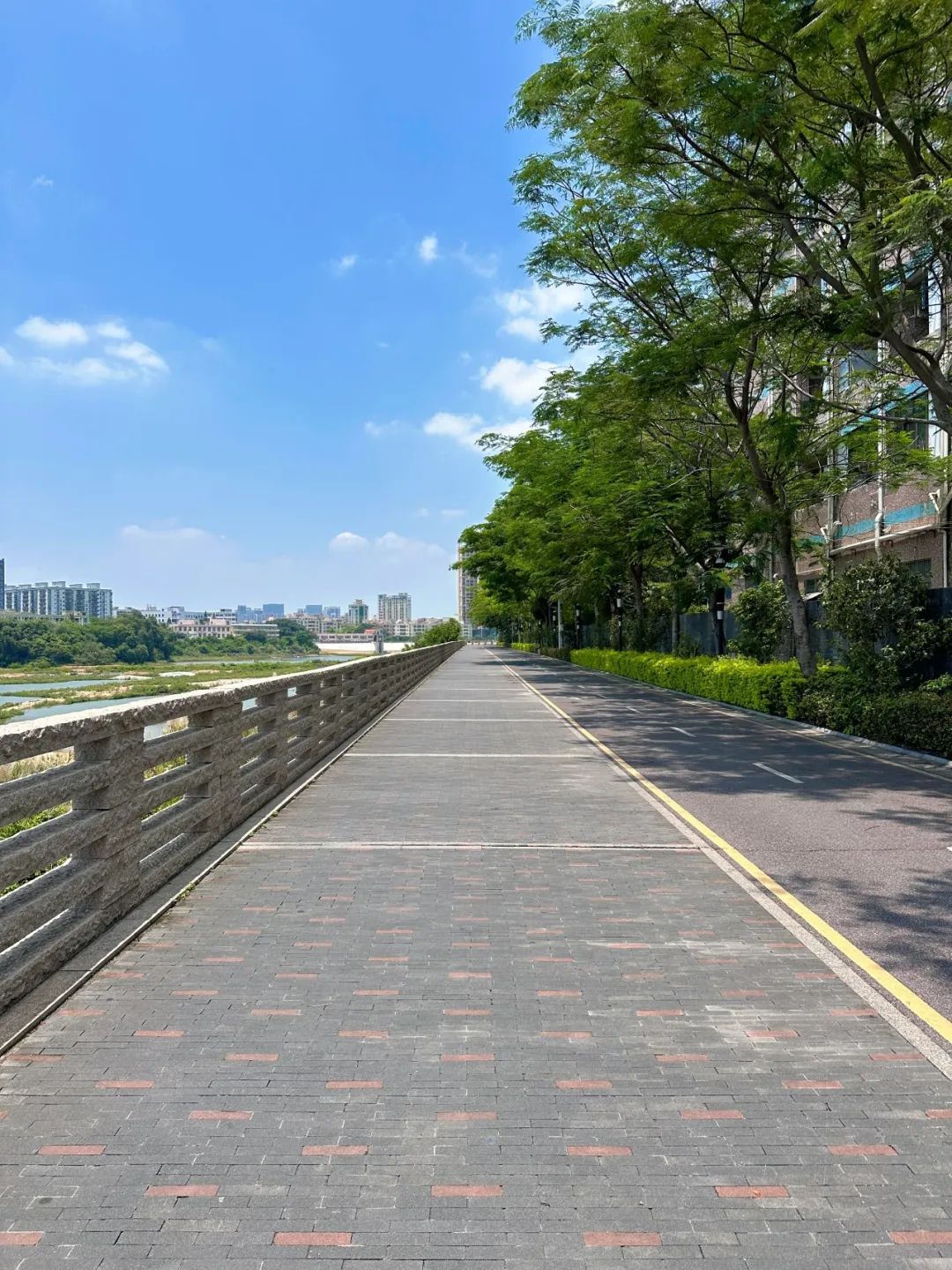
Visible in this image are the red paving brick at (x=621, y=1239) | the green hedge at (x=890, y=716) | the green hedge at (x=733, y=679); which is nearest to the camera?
the red paving brick at (x=621, y=1239)

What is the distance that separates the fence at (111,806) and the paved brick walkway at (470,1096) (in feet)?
1.27

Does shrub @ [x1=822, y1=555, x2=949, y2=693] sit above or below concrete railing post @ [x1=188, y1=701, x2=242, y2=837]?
above

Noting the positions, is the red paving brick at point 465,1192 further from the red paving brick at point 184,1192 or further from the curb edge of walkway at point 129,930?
the curb edge of walkway at point 129,930

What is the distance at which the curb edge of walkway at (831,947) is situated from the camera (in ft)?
14.6

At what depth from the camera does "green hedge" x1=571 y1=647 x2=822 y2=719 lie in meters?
21.6

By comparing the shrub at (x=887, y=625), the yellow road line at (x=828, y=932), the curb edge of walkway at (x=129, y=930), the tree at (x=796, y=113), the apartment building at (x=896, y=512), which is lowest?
the yellow road line at (x=828, y=932)

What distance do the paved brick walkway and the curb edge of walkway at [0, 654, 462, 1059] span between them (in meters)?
0.09

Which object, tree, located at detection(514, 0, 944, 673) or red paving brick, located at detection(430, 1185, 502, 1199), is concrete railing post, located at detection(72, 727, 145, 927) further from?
tree, located at detection(514, 0, 944, 673)

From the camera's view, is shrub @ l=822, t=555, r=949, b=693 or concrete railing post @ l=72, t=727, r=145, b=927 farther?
shrub @ l=822, t=555, r=949, b=693

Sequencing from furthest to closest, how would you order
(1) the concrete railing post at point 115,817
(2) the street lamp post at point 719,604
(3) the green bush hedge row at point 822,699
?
1. (2) the street lamp post at point 719,604
2. (3) the green bush hedge row at point 822,699
3. (1) the concrete railing post at point 115,817

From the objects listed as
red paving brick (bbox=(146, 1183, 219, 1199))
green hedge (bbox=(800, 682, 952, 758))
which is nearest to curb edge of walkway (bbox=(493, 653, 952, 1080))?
red paving brick (bbox=(146, 1183, 219, 1199))

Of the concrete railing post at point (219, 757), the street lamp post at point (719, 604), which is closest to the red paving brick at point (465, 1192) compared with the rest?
the concrete railing post at point (219, 757)

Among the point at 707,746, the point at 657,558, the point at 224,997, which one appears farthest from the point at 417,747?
the point at 657,558

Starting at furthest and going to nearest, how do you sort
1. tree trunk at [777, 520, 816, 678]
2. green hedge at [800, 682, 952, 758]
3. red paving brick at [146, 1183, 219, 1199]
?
tree trunk at [777, 520, 816, 678]
green hedge at [800, 682, 952, 758]
red paving brick at [146, 1183, 219, 1199]
